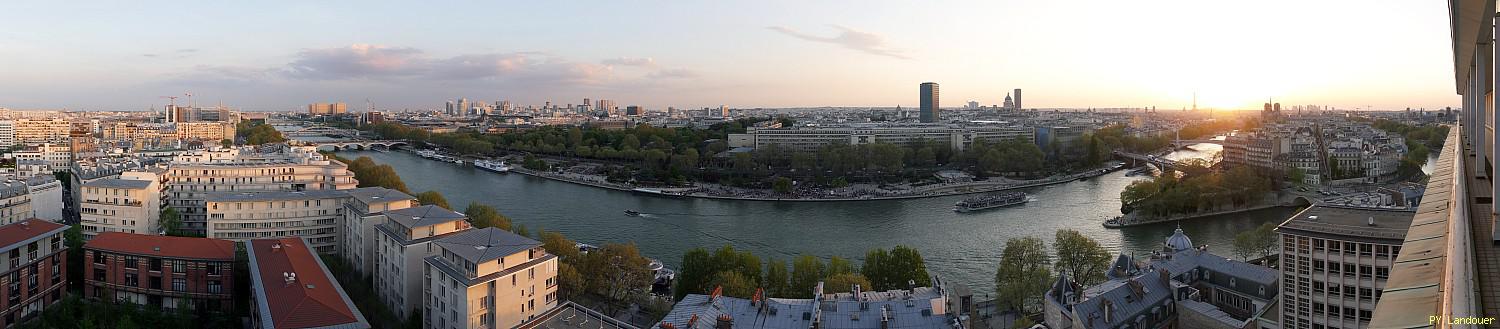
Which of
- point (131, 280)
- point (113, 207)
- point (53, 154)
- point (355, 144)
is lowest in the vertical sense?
point (131, 280)

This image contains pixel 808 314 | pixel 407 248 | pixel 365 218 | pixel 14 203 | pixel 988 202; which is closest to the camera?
pixel 808 314

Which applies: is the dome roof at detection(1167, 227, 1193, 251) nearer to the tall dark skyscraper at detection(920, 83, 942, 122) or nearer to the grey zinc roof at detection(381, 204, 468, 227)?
the grey zinc roof at detection(381, 204, 468, 227)

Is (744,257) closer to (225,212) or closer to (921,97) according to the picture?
(225,212)

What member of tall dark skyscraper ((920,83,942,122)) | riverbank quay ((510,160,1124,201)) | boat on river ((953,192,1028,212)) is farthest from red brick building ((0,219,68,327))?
tall dark skyscraper ((920,83,942,122))

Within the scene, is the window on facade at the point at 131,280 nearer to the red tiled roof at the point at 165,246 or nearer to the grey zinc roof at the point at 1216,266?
the red tiled roof at the point at 165,246

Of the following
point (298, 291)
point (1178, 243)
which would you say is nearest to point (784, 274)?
point (1178, 243)

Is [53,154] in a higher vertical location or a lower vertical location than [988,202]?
higher

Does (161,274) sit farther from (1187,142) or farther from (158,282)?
(1187,142)
